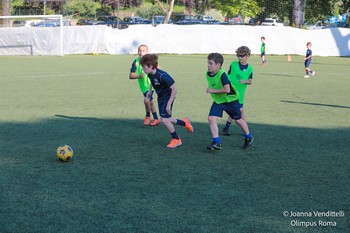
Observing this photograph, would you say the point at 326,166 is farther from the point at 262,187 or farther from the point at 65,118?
the point at 65,118

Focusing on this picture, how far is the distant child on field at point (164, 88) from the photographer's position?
27.4 feet

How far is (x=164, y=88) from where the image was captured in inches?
340

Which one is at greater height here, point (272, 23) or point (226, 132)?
point (272, 23)

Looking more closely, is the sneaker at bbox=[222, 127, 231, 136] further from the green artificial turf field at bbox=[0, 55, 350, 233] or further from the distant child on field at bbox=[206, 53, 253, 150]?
the distant child on field at bbox=[206, 53, 253, 150]

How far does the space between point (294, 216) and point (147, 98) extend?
561cm

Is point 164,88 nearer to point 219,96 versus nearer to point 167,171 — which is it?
point 219,96

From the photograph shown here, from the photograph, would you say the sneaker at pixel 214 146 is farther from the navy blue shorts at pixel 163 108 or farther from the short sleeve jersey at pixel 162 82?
the short sleeve jersey at pixel 162 82

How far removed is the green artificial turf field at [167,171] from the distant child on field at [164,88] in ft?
1.12

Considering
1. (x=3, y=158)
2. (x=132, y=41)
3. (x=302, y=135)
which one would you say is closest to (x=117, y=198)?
(x=3, y=158)

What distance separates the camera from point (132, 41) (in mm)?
37406

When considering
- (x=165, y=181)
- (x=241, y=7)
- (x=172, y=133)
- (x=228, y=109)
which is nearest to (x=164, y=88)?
(x=172, y=133)

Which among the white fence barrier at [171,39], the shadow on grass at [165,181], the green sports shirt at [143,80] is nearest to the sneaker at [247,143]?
the shadow on grass at [165,181]

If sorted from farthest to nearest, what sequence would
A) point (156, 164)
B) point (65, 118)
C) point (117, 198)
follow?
point (65, 118) → point (156, 164) → point (117, 198)

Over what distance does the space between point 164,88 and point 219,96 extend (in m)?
0.90
